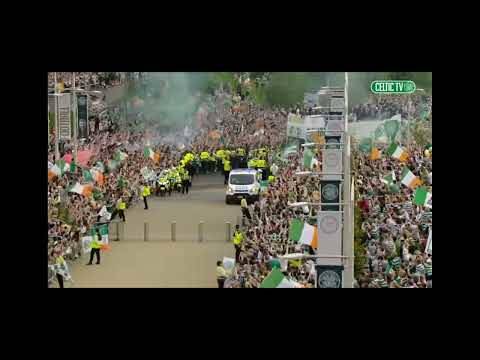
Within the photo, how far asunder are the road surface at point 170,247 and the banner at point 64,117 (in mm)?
1243

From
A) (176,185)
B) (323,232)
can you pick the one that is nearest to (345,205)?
(323,232)

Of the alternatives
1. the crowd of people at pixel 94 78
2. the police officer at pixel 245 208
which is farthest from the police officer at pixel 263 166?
the crowd of people at pixel 94 78

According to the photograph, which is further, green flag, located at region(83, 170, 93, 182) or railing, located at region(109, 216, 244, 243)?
green flag, located at region(83, 170, 93, 182)

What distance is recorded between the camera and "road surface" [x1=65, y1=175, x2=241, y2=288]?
1357 cm

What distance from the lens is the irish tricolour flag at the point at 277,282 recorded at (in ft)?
43.2

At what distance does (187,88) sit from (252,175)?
52.7 inches

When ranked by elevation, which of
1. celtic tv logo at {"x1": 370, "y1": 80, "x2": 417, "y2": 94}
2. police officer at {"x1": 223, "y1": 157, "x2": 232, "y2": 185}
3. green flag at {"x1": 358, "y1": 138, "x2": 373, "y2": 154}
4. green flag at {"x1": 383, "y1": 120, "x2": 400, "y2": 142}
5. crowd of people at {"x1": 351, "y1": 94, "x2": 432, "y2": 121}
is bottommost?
police officer at {"x1": 223, "y1": 157, "x2": 232, "y2": 185}

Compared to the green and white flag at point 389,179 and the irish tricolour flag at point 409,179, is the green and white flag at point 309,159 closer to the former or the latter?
the green and white flag at point 389,179

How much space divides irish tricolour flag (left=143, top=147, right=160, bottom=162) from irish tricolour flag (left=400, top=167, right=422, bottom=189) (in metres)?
3.04

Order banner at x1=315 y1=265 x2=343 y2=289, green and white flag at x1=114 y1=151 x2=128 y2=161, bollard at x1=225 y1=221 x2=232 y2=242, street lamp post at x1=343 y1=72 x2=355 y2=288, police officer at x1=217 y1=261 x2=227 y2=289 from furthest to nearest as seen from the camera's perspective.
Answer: green and white flag at x1=114 y1=151 x2=128 y2=161, bollard at x1=225 y1=221 x2=232 y2=242, police officer at x1=217 y1=261 x2=227 y2=289, banner at x1=315 y1=265 x2=343 y2=289, street lamp post at x1=343 y1=72 x2=355 y2=288

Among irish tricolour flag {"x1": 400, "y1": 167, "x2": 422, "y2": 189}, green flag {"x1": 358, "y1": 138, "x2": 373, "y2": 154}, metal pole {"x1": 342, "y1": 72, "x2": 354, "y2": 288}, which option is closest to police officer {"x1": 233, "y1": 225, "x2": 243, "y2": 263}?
metal pole {"x1": 342, "y1": 72, "x2": 354, "y2": 288}

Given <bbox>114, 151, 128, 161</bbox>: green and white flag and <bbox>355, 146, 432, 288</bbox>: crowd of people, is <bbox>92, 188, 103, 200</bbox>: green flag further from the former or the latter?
<bbox>355, 146, 432, 288</bbox>: crowd of people

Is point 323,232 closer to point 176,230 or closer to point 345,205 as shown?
point 345,205

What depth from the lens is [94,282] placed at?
532 inches
